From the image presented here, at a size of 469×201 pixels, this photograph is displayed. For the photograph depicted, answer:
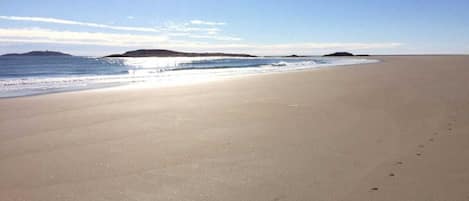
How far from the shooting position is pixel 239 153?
4.34m

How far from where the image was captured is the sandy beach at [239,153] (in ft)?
10.7

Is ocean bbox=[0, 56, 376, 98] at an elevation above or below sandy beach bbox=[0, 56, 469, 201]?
below

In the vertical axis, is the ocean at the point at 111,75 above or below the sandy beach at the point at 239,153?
below

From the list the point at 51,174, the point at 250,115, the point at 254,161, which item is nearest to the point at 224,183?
the point at 254,161

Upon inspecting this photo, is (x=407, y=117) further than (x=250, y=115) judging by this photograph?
No

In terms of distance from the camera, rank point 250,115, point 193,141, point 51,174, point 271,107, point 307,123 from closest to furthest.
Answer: point 51,174
point 193,141
point 307,123
point 250,115
point 271,107

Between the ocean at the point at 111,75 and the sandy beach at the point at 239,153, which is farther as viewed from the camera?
the ocean at the point at 111,75

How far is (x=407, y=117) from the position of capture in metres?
6.45

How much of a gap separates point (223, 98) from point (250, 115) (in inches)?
110

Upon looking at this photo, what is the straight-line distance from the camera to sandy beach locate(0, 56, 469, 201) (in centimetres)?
325

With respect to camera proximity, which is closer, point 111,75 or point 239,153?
point 239,153

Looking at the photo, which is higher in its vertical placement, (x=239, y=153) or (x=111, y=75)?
(x=239, y=153)

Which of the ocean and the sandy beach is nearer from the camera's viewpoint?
the sandy beach

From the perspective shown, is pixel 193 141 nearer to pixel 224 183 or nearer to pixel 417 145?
pixel 224 183
